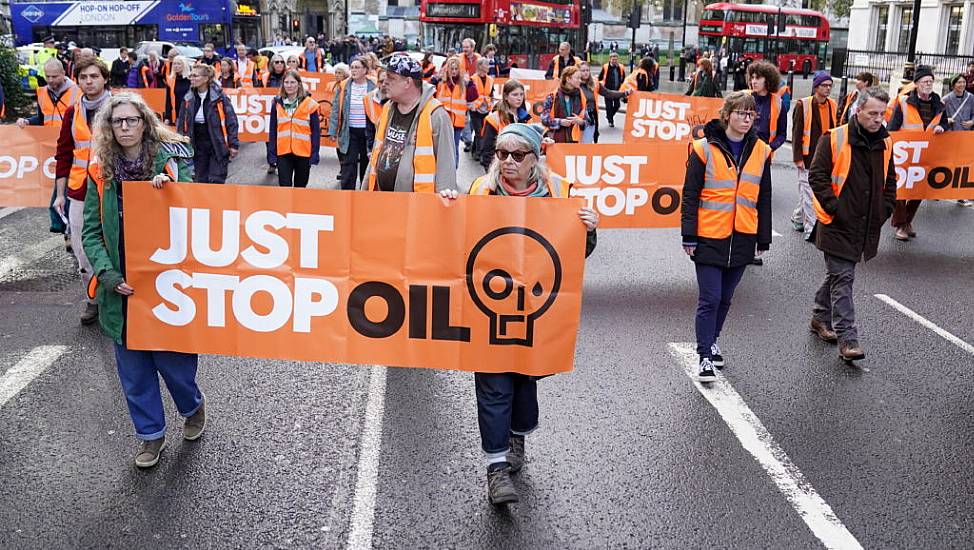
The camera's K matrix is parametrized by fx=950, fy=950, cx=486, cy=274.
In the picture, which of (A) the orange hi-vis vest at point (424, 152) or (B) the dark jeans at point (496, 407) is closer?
(B) the dark jeans at point (496, 407)

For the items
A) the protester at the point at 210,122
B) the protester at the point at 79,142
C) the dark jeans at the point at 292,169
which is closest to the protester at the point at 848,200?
the protester at the point at 79,142

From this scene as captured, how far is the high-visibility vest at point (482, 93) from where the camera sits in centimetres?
1700

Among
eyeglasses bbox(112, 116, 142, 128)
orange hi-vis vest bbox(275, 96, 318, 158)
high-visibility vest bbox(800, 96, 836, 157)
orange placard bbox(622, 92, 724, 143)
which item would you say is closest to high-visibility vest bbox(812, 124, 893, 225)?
high-visibility vest bbox(800, 96, 836, 157)

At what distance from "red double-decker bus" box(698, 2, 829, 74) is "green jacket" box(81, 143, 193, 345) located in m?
46.6

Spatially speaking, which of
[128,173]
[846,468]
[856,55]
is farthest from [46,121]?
[856,55]

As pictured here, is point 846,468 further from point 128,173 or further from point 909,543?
point 128,173

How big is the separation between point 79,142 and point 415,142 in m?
2.79

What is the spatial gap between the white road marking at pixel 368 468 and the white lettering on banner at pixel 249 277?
777 mm

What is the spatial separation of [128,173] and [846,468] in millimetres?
3920

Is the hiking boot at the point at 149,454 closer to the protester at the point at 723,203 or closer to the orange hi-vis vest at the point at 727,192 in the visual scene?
the protester at the point at 723,203

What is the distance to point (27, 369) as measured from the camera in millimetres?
6285

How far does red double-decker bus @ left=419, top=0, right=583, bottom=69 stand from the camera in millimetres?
33125

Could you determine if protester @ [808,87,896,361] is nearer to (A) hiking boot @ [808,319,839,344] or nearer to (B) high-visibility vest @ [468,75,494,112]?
(A) hiking boot @ [808,319,839,344]

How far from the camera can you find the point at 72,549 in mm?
4031
